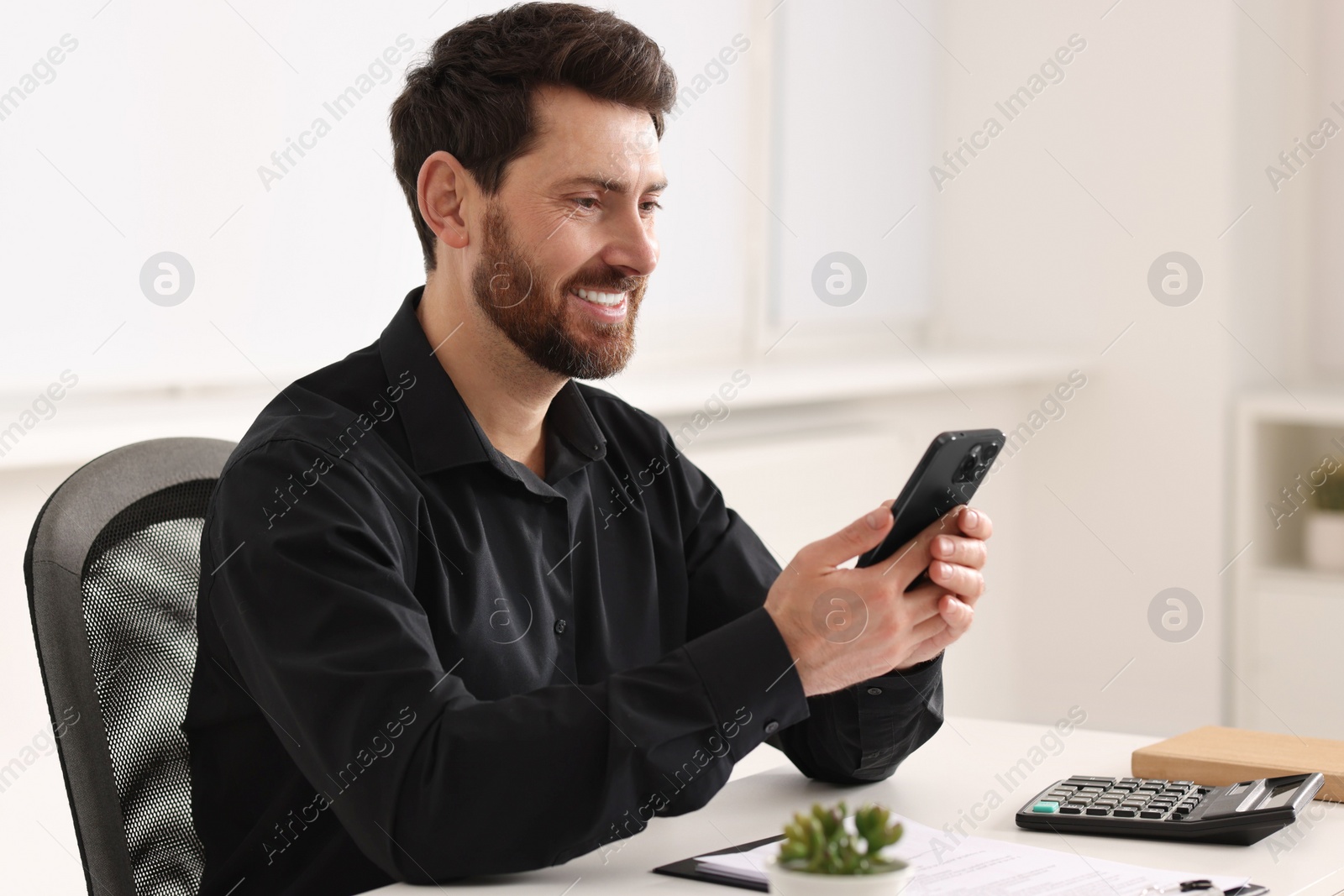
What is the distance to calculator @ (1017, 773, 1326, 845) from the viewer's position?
47.2 inches

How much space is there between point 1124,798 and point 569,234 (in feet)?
2.53

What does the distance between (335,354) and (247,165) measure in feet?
1.11

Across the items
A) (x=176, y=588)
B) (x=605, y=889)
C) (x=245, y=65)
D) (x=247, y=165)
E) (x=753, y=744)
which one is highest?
(x=245, y=65)

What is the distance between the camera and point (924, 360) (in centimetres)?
372

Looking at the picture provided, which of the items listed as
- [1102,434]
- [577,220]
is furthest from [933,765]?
[1102,434]

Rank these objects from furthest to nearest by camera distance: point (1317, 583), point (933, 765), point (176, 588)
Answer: point (1317, 583), point (933, 765), point (176, 588)

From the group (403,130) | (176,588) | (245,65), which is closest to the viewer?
(176,588)

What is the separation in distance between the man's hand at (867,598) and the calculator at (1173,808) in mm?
183

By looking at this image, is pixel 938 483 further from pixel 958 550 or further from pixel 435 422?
pixel 435 422

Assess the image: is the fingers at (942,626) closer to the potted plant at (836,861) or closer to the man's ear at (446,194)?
the potted plant at (836,861)

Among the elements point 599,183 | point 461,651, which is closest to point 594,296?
point 599,183

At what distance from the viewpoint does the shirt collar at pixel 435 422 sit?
55.5 inches

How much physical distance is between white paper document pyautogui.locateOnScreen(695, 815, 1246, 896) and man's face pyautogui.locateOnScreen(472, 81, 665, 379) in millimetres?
590

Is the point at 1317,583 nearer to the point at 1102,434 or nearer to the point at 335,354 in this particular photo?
the point at 1102,434
